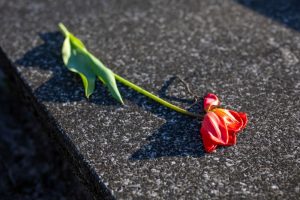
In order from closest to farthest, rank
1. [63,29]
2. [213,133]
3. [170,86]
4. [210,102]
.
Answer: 1. [213,133]
2. [210,102]
3. [170,86]
4. [63,29]

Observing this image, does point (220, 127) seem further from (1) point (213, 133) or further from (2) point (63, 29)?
(2) point (63, 29)

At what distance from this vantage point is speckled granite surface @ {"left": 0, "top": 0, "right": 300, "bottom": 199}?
4.62 feet

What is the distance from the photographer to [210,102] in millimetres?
1583

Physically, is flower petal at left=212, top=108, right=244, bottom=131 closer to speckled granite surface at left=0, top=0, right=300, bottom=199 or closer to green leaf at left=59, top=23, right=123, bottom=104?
speckled granite surface at left=0, top=0, right=300, bottom=199

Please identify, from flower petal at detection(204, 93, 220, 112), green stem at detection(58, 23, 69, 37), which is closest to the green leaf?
green stem at detection(58, 23, 69, 37)

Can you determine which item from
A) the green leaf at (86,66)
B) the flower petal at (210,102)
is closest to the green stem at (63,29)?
the green leaf at (86,66)

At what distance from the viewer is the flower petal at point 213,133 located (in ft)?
4.78

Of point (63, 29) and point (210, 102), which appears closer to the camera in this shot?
point (210, 102)

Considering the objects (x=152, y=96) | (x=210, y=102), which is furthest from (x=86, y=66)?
(x=210, y=102)

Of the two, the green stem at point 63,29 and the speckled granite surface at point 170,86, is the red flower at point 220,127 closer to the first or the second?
the speckled granite surface at point 170,86

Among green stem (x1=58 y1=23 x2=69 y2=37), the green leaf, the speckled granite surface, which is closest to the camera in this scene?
the speckled granite surface

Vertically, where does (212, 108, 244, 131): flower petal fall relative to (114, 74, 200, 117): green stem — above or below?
above

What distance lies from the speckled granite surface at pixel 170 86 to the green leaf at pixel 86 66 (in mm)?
34

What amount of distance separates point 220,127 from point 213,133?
30 millimetres
